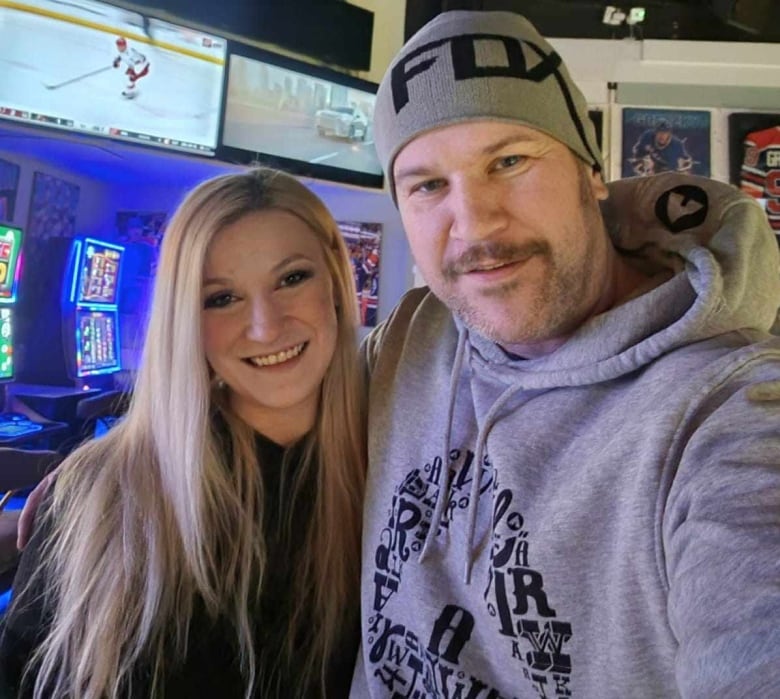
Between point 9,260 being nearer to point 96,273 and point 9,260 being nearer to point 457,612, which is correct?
point 96,273

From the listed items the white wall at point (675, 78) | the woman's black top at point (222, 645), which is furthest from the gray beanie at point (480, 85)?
the white wall at point (675, 78)

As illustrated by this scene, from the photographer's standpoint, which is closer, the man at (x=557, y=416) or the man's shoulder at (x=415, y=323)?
the man at (x=557, y=416)

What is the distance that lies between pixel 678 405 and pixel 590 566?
196 mm

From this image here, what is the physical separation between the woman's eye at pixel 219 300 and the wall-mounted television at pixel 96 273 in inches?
74.7

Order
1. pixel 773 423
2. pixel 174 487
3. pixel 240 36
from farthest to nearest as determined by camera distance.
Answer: pixel 240 36 < pixel 174 487 < pixel 773 423

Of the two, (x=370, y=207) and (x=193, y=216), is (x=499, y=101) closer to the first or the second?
(x=193, y=216)

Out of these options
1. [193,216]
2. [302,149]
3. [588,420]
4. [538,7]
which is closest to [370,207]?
[302,149]

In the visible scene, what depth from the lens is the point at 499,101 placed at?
856 millimetres

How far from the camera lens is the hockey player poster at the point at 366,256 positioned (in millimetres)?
2996

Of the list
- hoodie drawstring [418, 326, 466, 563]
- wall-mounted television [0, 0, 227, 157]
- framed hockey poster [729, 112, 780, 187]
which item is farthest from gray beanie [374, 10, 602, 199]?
framed hockey poster [729, 112, 780, 187]

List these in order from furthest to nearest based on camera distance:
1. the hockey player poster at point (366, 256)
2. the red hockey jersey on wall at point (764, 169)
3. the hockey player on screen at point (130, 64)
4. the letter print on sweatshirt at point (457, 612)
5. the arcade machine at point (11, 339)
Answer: the hockey player poster at point (366, 256) < the red hockey jersey on wall at point (764, 169) < the arcade machine at point (11, 339) < the hockey player on screen at point (130, 64) < the letter print on sweatshirt at point (457, 612)

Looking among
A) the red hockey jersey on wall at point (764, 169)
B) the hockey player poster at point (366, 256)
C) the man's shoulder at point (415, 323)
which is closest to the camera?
the man's shoulder at point (415, 323)

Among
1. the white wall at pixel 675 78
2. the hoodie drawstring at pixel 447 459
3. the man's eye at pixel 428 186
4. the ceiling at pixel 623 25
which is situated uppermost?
the ceiling at pixel 623 25

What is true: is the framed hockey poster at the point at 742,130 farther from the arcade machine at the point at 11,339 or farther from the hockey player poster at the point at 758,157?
the arcade machine at the point at 11,339
